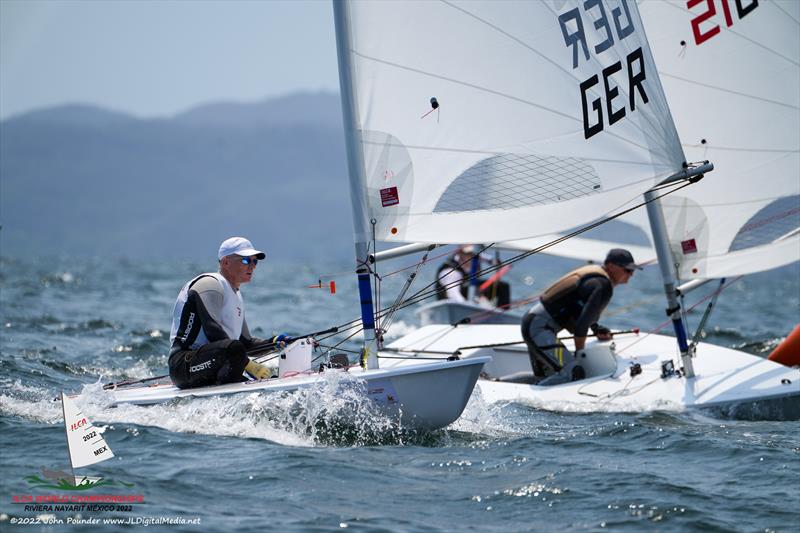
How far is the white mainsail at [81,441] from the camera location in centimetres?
468

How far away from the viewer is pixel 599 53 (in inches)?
242

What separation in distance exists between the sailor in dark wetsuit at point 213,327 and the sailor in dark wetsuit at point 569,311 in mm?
2420

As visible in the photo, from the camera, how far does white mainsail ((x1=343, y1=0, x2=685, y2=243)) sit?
6035mm

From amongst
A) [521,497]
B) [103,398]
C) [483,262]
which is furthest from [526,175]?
[483,262]

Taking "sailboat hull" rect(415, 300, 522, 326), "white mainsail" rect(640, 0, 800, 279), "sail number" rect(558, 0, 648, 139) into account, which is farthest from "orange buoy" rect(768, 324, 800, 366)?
"sailboat hull" rect(415, 300, 522, 326)

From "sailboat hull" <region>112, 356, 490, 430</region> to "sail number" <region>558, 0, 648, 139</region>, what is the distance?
1.76m

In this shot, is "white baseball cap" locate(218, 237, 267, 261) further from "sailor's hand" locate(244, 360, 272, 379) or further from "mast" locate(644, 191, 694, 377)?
"mast" locate(644, 191, 694, 377)

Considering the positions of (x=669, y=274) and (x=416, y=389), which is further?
(x=669, y=274)

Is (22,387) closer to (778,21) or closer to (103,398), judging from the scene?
(103,398)

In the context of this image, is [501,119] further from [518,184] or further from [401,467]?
[401,467]

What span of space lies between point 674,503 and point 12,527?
2805 millimetres

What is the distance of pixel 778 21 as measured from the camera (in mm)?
8180

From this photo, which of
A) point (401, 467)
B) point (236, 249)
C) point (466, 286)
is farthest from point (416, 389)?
point (466, 286)

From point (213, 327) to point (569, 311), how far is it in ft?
9.65
